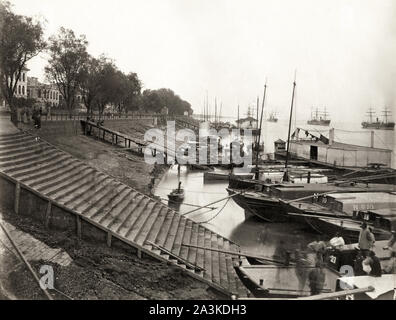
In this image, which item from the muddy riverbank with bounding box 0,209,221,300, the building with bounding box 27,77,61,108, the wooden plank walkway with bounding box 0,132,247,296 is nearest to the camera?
the muddy riverbank with bounding box 0,209,221,300

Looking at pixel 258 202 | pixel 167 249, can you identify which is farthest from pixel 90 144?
pixel 167 249

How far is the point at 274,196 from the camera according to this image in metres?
27.4

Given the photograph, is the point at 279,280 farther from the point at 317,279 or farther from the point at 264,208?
the point at 264,208

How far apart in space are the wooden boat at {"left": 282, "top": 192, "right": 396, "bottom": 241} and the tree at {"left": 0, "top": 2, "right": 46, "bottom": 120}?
20671 millimetres

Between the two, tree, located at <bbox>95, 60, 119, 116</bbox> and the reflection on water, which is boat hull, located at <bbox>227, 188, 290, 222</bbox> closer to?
the reflection on water

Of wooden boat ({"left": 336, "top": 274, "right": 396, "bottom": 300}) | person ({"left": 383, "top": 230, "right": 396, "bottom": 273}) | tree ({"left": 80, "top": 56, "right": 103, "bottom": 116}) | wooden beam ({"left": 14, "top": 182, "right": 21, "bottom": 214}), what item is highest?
tree ({"left": 80, "top": 56, "right": 103, "bottom": 116})

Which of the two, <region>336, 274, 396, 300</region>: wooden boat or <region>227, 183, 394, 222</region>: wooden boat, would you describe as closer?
<region>336, 274, 396, 300</region>: wooden boat

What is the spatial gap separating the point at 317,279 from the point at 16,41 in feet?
83.5

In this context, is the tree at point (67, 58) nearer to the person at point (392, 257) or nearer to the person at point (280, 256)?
the person at point (280, 256)

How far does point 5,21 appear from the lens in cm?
2495

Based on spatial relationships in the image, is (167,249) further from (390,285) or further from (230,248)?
(390,285)

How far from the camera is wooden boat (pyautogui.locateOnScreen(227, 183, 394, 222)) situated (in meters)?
26.2

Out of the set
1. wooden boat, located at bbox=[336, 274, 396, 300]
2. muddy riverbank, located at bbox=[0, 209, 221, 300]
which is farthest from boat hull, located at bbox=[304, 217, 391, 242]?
muddy riverbank, located at bbox=[0, 209, 221, 300]

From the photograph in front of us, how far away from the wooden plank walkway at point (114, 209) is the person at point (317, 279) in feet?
7.92
